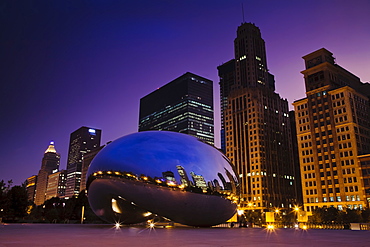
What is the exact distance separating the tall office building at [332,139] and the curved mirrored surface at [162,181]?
9303cm

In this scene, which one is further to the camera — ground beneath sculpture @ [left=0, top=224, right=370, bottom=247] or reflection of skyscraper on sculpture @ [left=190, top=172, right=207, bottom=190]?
reflection of skyscraper on sculpture @ [left=190, top=172, right=207, bottom=190]

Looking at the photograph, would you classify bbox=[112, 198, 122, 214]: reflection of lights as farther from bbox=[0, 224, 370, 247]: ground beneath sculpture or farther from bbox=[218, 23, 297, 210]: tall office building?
bbox=[218, 23, 297, 210]: tall office building

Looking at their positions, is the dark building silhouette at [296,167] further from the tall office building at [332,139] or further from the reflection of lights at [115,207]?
the reflection of lights at [115,207]

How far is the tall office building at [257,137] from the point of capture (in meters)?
133

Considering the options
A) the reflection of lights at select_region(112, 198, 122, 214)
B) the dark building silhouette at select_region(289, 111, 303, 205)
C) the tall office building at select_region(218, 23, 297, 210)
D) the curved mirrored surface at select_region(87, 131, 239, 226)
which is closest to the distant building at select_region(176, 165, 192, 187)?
the curved mirrored surface at select_region(87, 131, 239, 226)

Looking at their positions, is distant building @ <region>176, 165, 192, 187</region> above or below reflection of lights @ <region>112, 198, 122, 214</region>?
above

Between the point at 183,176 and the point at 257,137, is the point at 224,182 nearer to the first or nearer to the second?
the point at 183,176

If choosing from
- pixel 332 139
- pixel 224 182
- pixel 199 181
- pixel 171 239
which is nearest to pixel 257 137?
pixel 332 139

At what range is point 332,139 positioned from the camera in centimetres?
10894

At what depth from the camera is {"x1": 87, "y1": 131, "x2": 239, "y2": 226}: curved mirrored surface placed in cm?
1836

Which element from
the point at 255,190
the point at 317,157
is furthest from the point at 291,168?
the point at 317,157

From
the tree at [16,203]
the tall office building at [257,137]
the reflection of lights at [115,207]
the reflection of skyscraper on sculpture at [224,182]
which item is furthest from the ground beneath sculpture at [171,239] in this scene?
the tall office building at [257,137]

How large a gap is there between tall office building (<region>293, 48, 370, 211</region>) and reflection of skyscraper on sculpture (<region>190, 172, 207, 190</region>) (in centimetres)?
9457

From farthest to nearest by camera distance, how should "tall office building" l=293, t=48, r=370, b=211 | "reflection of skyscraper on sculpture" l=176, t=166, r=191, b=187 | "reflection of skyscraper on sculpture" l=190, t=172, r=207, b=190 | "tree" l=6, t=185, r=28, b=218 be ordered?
"tall office building" l=293, t=48, r=370, b=211 → "tree" l=6, t=185, r=28, b=218 → "reflection of skyscraper on sculpture" l=190, t=172, r=207, b=190 → "reflection of skyscraper on sculpture" l=176, t=166, r=191, b=187
